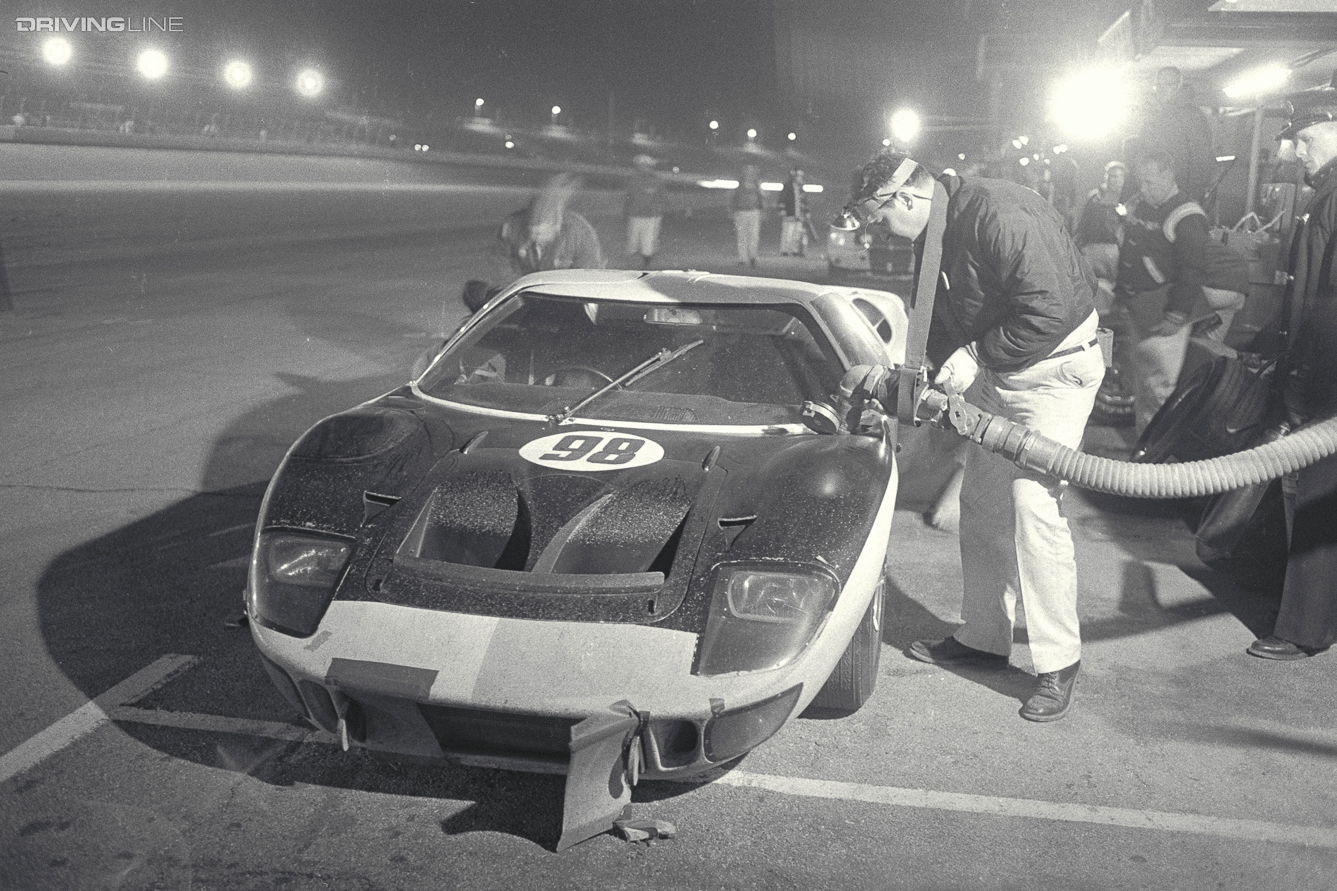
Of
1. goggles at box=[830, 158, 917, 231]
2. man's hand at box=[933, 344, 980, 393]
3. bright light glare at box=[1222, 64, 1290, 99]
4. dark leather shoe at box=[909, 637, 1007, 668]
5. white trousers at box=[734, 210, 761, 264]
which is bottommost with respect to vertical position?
dark leather shoe at box=[909, 637, 1007, 668]

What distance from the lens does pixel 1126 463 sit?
3277mm

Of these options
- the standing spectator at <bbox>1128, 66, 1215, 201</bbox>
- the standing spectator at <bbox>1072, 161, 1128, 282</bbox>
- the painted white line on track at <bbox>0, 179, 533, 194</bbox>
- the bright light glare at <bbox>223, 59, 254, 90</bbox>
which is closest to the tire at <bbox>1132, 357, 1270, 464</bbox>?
the standing spectator at <bbox>1072, 161, 1128, 282</bbox>

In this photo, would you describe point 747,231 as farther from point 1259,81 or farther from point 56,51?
point 56,51

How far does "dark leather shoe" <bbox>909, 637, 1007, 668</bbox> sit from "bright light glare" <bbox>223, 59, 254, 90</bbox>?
147 feet

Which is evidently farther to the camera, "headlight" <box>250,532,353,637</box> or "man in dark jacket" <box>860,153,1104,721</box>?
"man in dark jacket" <box>860,153,1104,721</box>

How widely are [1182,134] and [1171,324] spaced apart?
13.9ft

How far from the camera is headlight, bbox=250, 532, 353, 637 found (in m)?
2.76

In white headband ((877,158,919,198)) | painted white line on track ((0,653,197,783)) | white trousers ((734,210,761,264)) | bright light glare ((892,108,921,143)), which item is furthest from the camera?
bright light glare ((892,108,921,143))

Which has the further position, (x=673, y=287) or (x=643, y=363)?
(x=673, y=287)

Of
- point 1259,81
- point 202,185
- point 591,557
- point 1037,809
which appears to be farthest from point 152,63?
point 1037,809

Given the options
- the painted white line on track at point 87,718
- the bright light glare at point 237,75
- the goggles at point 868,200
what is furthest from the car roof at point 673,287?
the bright light glare at point 237,75

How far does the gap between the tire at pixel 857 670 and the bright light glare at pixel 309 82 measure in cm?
4987

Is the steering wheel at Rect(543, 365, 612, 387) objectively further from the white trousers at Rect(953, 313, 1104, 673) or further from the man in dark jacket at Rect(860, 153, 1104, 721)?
the white trousers at Rect(953, 313, 1104, 673)

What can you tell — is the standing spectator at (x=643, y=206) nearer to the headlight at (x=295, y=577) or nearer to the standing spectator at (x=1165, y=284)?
the standing spectator at (x=1165, y=284)
